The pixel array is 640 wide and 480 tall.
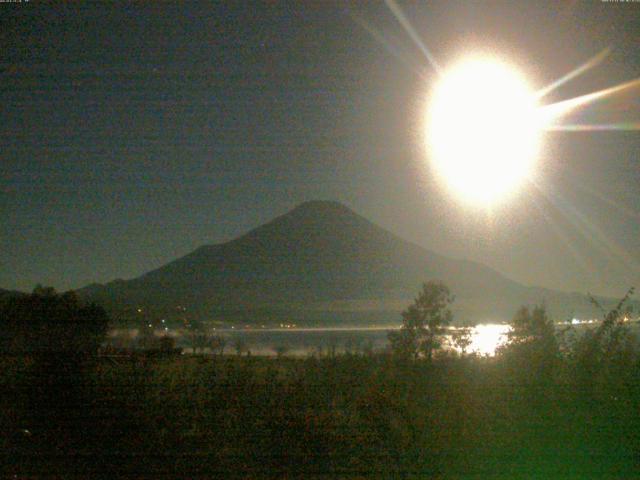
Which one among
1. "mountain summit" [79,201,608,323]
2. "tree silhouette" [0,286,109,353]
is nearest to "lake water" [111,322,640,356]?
"tree silhouette" [0,286,109,353]

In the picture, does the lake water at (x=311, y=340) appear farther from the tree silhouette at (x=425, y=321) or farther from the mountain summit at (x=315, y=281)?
the mountain summit at (x=315, y=281)

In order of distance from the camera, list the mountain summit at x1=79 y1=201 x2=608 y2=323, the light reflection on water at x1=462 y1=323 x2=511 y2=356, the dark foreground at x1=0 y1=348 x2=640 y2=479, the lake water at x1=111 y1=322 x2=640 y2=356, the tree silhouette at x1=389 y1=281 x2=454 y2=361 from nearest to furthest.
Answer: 1. the dark foreground at x1=0 y1=348 x2=640 y2=479
2. the light reflection on water at x1=462 y1=323 x2=511 y2=356
3. the lake water at x1=111 y1=322 x2=640 y2=356
4. the tree silhouette at x1=389 y1=281 x2=454 y2=361
5. the mountain summit at x1=79 y1=201 x2=608 y2=323

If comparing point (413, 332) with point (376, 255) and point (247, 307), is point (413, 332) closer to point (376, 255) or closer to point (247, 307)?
point (247, 307)

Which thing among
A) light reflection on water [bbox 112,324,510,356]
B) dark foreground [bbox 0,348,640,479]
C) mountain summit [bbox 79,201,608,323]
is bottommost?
dark foreground [bbox 0,348,640,479]

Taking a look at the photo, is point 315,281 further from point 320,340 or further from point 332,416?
point 332,416

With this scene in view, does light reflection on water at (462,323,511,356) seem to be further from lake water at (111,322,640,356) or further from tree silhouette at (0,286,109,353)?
tree silhouette at (0,286,109,353)

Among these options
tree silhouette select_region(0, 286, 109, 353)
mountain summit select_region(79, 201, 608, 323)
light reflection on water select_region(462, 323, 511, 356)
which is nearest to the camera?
tree silhouette select_region(0, 286, 109, 353)
